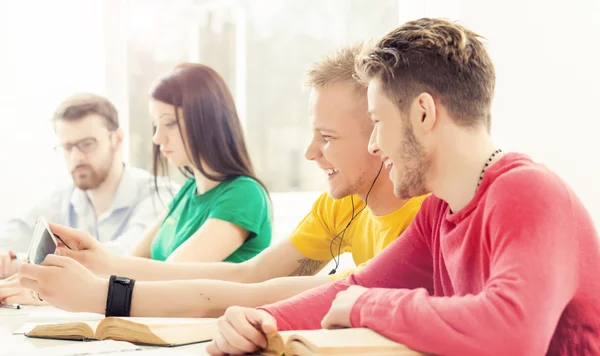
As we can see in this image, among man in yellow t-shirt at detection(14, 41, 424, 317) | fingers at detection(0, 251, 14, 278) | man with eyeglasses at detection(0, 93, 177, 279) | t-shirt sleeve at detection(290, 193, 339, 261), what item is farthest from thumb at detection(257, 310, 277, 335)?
man with eyeglasses at detection(0, 93, 177, 279)

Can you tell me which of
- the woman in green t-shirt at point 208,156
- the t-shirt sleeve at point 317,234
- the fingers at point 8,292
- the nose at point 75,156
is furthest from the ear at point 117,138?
the t-shirt sleeve at point 317,234

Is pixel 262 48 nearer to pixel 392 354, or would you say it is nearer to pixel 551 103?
pixel 551 103

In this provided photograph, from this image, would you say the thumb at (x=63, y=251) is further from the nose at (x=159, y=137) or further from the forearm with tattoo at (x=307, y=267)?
the nose at (x=159, y=137)

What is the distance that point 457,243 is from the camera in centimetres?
108

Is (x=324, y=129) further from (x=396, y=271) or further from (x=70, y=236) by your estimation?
(x=70, y=236)

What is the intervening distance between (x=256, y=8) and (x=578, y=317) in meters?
2.82

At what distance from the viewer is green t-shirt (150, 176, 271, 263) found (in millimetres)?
2242

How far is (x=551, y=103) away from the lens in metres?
2.13

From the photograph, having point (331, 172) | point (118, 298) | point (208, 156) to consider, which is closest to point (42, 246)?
point (118, 298)

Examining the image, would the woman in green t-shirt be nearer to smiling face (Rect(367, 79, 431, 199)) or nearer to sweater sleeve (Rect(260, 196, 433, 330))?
sweater sleeve (Rect(260, 196, 433, 330))

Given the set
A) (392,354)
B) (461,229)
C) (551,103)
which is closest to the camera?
(392,354)

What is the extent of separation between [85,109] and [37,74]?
29.9 inches

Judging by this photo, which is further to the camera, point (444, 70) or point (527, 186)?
point (444, 70)

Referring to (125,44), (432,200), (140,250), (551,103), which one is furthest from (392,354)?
(125,44)
